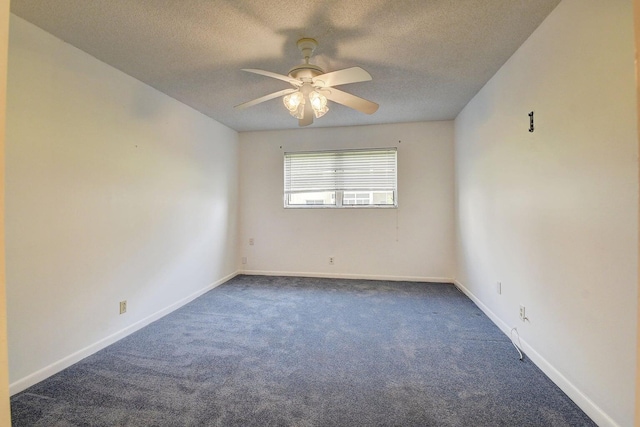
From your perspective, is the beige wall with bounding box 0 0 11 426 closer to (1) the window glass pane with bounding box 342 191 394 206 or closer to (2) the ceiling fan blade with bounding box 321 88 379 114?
(2) the ceiling fan blade with bounding box 321 88 379 114

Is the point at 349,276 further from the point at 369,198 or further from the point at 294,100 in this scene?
the point at 294,100

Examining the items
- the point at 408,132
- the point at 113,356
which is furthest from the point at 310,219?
the point at 113,356

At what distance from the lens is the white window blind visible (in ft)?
14.2

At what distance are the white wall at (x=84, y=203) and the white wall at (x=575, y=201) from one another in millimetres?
3344

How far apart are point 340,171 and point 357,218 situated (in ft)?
2.62

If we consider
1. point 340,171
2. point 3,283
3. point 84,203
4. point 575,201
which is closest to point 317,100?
point 575,201

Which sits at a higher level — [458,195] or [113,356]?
[458,195]

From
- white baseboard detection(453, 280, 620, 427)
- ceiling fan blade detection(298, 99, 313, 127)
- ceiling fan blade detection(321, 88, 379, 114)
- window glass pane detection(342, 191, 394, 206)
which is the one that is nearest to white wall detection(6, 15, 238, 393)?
ceiling fan blade detection(298, 99, 313, 127)

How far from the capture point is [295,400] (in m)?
1.66

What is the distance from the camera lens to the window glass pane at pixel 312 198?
4.48m

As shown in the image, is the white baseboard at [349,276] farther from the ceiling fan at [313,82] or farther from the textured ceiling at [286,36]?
the ceiling fan at [313,82]

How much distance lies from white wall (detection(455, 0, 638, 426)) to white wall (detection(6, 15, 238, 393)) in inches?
132

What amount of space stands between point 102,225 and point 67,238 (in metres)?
0.29

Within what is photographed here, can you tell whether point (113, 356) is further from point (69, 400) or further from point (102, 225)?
point (102, 225)
